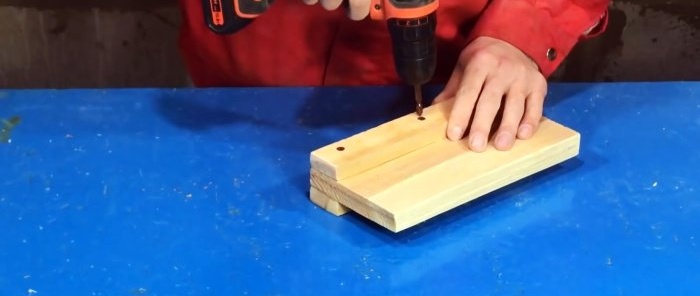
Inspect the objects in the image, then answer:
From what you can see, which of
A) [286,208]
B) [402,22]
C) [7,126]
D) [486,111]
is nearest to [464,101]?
[486,111]

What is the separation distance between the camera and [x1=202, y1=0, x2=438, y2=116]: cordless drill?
1.10 m

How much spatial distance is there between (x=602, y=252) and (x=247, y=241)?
39cm

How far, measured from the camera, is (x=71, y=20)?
79.4 inches

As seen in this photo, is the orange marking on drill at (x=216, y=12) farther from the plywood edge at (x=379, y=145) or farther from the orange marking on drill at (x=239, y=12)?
the plywood edge at (x=379, y=145)

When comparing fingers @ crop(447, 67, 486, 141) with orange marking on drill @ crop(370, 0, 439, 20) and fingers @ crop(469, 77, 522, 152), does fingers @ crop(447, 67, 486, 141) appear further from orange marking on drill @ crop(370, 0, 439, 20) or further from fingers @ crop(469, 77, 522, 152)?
orange marking on drill @ crop(370, 0, 439, 20)

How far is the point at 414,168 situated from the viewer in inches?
42.4

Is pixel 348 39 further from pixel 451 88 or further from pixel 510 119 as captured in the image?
pixel 510 119

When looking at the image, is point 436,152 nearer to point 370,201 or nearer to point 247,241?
point 370,201

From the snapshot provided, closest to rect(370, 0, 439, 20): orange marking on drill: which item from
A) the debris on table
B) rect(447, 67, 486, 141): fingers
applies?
rect(447, 67, 486, 141): fingers

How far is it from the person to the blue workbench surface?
84mm

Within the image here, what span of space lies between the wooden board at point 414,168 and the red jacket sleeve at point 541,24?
186 mm

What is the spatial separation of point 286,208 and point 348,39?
1.42ft

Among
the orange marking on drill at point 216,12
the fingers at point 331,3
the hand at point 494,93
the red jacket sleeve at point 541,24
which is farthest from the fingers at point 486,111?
the orange marking on drill at point 216,12

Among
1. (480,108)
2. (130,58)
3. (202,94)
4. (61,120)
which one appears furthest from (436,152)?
(130,58)
